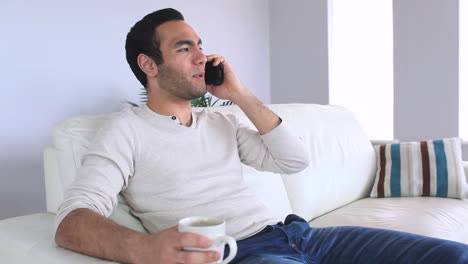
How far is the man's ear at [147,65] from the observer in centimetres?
143

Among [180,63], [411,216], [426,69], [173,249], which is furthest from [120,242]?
[426,69]

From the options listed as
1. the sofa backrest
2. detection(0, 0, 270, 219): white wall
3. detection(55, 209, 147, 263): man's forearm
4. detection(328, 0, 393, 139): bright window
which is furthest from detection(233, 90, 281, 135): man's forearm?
detection(328, 0, 393, 139): bright window

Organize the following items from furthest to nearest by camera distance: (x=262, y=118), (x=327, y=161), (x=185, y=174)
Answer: (x=327, y=161) → (x=262, y=118) → (x=185, y=174)

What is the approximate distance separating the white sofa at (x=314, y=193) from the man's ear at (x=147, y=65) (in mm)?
206

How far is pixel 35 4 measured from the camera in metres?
2.49

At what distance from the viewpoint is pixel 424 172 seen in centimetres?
234

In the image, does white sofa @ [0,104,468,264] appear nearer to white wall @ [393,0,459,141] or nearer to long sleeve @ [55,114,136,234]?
long sleeve @ [55,114,136,234]

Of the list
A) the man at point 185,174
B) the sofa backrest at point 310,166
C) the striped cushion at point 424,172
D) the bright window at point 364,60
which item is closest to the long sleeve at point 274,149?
the man at point 185,174

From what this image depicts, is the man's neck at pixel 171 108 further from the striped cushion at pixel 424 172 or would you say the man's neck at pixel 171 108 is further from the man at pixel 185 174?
the striped cushion at pixel 424 172

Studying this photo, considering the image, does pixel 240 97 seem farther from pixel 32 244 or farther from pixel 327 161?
pixel 327 161

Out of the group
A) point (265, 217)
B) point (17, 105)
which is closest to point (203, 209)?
point (265, 217)

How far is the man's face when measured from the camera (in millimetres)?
1389

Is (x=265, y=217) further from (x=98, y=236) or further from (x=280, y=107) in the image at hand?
(x=280, y=107)

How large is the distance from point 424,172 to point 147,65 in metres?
1.60
